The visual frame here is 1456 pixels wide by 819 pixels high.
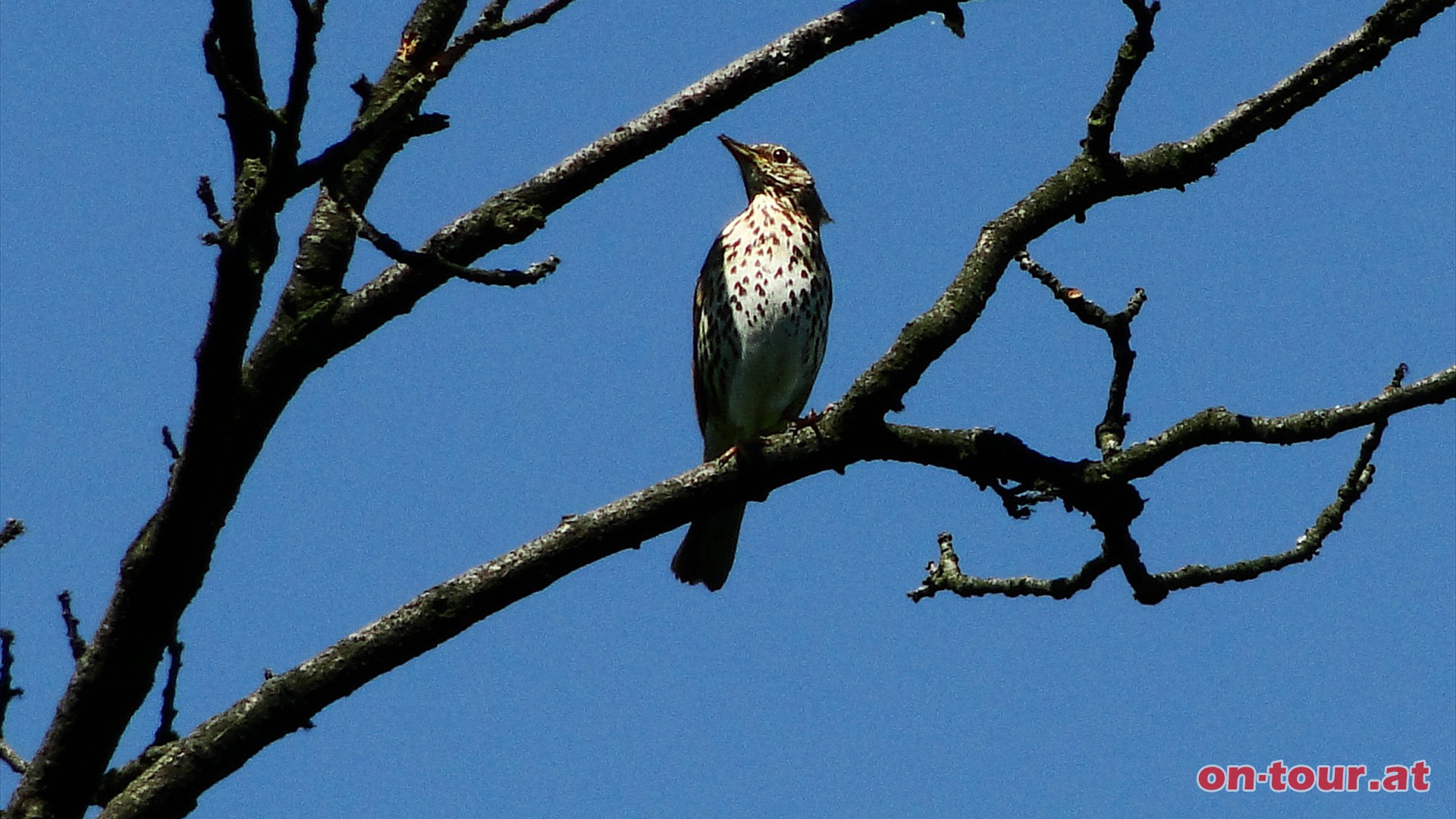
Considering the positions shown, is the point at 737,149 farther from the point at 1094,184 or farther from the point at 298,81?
the point at 298,81

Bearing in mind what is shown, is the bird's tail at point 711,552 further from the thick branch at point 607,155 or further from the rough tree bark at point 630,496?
the thick branch at point 607,155

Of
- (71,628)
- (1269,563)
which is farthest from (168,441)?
(1269,563)

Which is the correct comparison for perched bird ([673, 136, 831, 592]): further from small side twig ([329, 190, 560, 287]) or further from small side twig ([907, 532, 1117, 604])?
small side twig ([329, 190, 560, 287])

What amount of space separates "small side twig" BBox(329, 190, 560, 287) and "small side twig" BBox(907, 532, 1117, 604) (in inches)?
68.7

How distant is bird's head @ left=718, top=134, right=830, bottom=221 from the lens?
8.06 m

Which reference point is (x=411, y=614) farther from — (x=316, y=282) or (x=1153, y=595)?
(x=1153, y=595)

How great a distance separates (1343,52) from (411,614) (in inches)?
109

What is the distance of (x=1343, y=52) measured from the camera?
4.07 m

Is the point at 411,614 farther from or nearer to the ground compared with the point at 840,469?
nearer to the ground

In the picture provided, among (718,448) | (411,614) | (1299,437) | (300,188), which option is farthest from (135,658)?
(718,448)

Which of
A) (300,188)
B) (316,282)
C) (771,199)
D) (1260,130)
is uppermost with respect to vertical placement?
(771,199)

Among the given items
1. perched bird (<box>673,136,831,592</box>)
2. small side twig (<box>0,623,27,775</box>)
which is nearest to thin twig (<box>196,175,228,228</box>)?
small side twig (<box>0,623,27,775</box>)

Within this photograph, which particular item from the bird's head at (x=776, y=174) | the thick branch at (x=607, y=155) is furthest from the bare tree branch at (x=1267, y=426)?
the bird's head at (x=776, y=174)

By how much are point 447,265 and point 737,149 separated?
5.03 m
